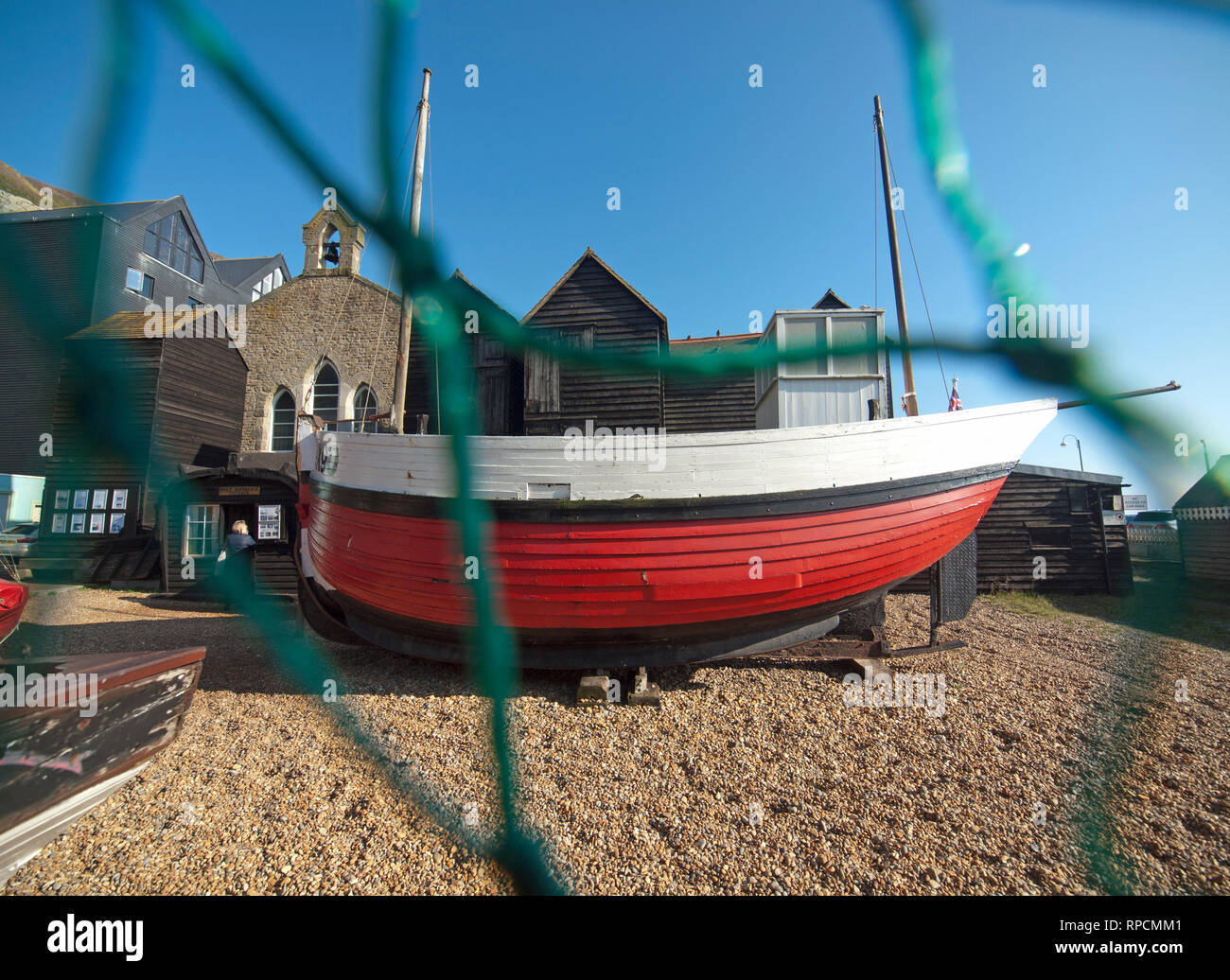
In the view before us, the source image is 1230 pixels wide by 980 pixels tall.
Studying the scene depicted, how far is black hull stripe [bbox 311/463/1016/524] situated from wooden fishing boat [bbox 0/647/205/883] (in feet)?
5.77

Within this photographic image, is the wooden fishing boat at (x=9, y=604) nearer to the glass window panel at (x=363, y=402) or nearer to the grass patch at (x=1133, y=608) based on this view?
the glass window panel at (x=363, y=402)

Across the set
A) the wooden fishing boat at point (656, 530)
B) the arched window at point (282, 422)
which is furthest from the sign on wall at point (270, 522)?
the wooden fishing boat at point (656, 530)

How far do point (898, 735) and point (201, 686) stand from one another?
6.18 meters

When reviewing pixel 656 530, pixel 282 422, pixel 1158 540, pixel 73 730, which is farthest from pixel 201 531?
pixel 1158 540

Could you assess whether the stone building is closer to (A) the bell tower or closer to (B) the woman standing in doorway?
(A) the bell tower

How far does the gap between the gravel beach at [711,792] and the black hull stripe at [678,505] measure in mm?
1606

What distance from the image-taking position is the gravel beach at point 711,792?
7.12 ft

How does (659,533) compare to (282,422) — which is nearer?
(659,533)

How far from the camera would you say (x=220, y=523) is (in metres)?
11.4

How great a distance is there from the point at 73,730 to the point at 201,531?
461 inches

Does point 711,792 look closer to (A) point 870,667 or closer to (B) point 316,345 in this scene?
(A) point 870,667

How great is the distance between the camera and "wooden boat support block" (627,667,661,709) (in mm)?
4086

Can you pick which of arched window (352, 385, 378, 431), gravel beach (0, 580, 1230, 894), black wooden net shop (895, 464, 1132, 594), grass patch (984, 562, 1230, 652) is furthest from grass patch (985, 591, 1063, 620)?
arched window (352, 385, 378, 431)
